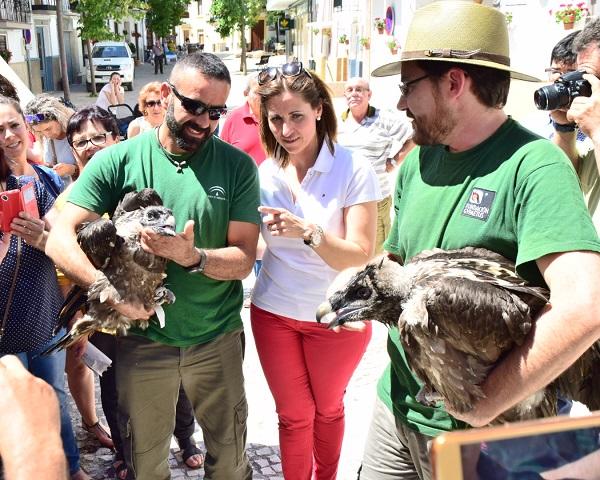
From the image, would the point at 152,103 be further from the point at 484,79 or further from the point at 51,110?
the point at 484,79

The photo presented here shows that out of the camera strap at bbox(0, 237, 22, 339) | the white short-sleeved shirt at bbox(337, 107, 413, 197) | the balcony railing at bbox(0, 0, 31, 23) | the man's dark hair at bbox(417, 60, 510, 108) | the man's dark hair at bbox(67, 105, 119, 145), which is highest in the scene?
the balcony railing at bbox(0, 0, 31, 23)

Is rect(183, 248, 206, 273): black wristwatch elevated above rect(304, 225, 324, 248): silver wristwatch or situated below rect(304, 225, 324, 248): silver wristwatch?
below

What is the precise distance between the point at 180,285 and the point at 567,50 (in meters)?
2.87

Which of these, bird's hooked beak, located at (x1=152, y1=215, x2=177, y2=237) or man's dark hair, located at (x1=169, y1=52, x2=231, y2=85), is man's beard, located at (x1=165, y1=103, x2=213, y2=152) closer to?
man's dark hair, located at (x1=169, y1=52, x2=231, y2=85)

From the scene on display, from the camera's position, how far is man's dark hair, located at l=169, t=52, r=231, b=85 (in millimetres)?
3148

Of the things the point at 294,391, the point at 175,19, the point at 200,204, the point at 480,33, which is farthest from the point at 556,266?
the point at 175,19

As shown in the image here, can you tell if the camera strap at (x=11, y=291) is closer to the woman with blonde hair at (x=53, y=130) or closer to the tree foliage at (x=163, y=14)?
the woman with blonde hair at (x=53, y=130)

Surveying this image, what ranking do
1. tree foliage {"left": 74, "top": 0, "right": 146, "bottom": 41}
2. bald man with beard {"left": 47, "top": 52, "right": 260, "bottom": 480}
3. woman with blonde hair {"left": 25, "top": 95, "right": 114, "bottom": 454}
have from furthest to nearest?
tree foliage {"left": 74, "top": 0, "right": 146, "bottom": 41}, woman with blonde hair {"left": 25, "top": 95, "right": 114, "bottom": 454}, bald man with beard {"left": 47, "top": 52, "right": 260, "bottom": 480}

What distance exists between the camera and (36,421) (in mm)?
1539

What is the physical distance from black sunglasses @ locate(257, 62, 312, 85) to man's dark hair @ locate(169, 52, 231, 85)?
1.01 feet

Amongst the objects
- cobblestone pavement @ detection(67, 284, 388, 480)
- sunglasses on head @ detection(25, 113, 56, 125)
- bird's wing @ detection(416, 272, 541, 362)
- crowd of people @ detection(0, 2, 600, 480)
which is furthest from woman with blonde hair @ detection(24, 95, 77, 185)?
bird's wing @ detection(416, 272, 541, 362)

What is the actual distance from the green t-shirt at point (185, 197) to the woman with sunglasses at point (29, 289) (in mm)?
506

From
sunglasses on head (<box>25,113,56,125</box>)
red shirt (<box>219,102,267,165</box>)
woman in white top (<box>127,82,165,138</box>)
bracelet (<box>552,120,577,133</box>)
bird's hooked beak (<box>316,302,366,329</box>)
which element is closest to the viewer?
bird's hooked beak (<box>316,302,366,329</box>)

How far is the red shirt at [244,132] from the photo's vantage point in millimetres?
6285
